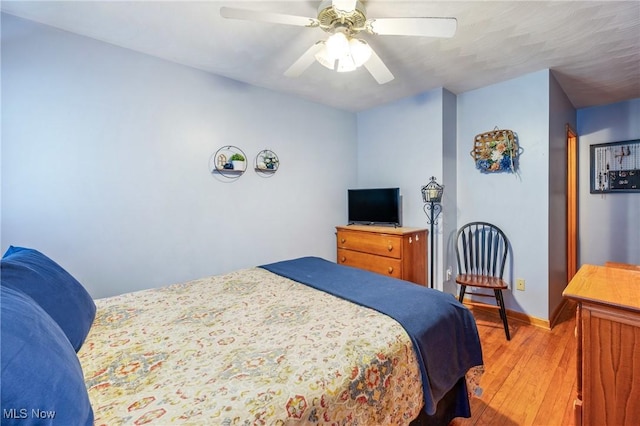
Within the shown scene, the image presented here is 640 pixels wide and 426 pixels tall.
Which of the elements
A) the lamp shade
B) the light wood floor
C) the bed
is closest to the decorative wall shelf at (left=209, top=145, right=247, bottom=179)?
the bed

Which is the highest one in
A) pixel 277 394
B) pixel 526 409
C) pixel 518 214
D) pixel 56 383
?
pixel 518 214

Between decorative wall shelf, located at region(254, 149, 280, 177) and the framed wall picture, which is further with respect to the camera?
the framed wall picture

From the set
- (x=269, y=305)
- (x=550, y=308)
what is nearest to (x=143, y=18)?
(x=269, y=305)

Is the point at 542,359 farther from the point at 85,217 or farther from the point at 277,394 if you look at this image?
the point at 85,217

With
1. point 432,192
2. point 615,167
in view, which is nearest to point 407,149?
point 432,192

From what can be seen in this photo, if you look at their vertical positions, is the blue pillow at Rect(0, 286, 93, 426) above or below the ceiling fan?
below

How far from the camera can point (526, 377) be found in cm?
186

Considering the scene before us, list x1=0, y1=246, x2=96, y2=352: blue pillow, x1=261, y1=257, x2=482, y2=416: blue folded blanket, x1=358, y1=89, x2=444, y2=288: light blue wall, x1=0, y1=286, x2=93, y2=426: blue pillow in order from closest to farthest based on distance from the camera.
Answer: x1=0, y1=286, x2=93, y2=426: blue pillow → x1=0, y1=246, x2=96, y2=352: blue pillow → x1=261, y1=257, x2=482, y2=416: blue folded blanket → x1=358, y1=89, x2=444, y2=288: light blue wall

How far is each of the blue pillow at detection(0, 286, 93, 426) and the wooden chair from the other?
2.75 m

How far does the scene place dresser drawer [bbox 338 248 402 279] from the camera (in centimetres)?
276

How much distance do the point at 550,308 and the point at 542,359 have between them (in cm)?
78

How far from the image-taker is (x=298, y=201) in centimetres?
317

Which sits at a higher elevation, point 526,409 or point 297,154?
point 297,154

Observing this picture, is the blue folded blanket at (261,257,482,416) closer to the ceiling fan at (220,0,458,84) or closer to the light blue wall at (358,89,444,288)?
the ceiling fan at (220,0,458,84)
